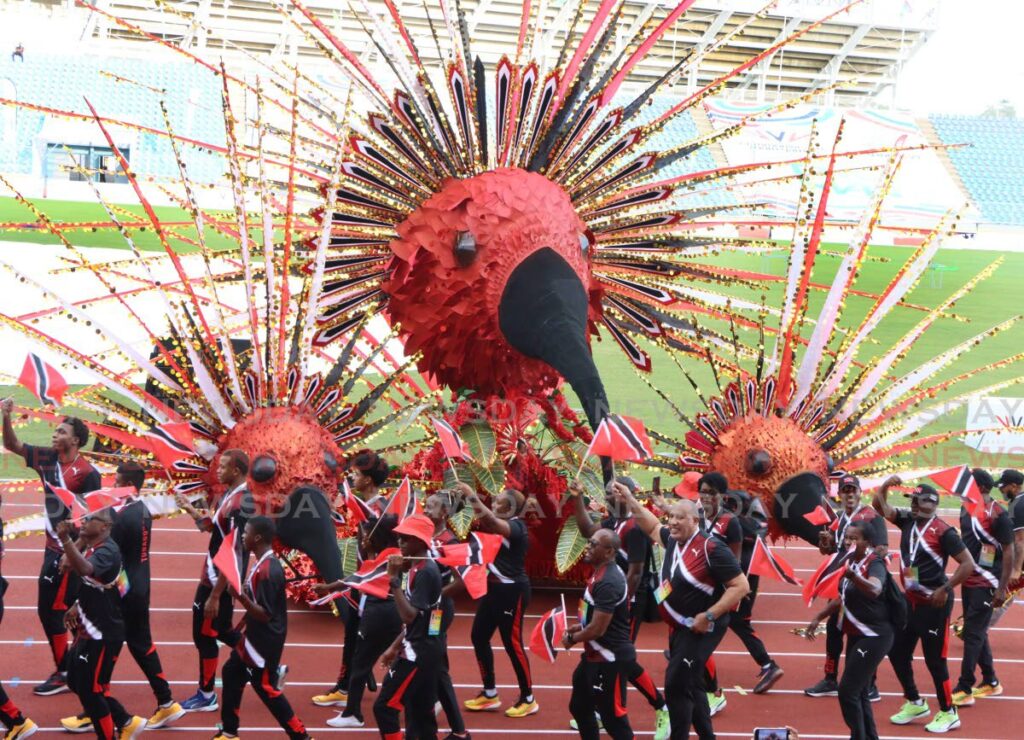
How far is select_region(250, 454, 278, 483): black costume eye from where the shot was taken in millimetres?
5352

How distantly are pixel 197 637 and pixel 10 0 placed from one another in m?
31.3

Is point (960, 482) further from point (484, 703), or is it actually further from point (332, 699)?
point (332, 699)

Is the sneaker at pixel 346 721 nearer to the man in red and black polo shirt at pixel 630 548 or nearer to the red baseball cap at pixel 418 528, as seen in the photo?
the red baseball cap at pixel 418 528

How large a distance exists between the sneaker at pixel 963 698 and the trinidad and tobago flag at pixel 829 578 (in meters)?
1.11

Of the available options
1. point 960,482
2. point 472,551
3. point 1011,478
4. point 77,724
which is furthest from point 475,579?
point 1011,478

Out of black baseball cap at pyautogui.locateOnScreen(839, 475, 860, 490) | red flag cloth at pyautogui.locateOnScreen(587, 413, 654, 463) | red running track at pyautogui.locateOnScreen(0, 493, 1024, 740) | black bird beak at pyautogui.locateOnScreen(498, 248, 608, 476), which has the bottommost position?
red running track at pyautogui.locateOnScreen(0, 493, 1024, 740)

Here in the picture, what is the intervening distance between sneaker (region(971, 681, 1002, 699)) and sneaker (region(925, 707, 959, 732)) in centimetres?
59

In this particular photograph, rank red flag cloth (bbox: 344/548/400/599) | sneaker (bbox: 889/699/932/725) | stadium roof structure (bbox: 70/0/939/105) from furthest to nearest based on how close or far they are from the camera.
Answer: stadium roof structure (bbox: 70/0/939/105), sneaker (bbox: 889/699/932/725), red flag cloth (bbox: 344/548/400/599)

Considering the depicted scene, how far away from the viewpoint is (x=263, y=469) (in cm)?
535

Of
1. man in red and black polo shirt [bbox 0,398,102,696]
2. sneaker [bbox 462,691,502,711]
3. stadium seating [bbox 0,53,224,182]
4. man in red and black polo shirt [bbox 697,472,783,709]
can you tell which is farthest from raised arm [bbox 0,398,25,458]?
stadium seating [bbox 0,53,224,182]

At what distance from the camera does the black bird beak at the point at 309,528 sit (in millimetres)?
5445

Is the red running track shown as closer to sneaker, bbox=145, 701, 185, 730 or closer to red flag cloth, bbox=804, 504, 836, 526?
sneaker, bbox=145, 701, 185, 730

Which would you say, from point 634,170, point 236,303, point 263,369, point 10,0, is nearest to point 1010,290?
point 236,303

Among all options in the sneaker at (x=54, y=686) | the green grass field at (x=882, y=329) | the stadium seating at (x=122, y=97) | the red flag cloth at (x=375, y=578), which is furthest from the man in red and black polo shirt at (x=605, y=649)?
the stadium seating at (x=122, y=97)
